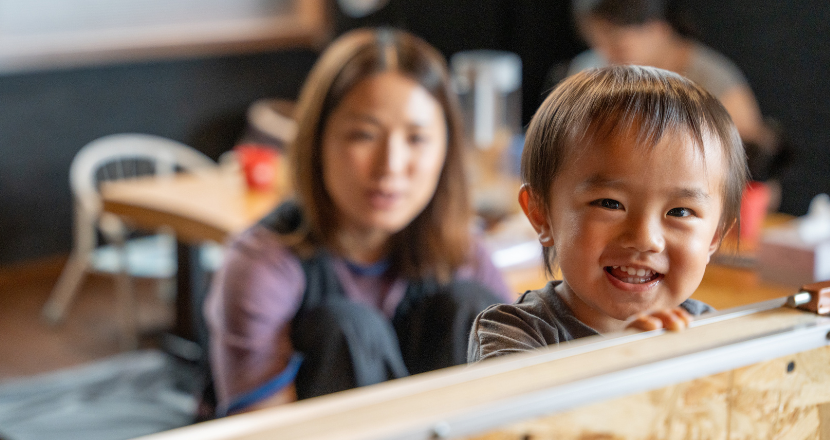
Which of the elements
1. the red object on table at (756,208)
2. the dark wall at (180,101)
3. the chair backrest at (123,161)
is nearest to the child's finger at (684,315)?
the red object on table at (756,208)

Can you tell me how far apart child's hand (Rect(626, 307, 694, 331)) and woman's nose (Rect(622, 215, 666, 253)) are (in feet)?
0.13

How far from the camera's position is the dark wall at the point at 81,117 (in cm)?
285

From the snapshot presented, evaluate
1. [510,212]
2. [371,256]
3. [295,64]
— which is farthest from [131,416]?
[295,64]

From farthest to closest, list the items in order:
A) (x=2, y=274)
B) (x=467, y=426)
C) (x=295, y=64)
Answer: (x=295, y=64) → (x=2, y=274) → (x=467, y=426)

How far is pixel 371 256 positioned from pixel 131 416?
132 centimetres

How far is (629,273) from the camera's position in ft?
1.04

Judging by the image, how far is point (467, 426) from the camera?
31cm

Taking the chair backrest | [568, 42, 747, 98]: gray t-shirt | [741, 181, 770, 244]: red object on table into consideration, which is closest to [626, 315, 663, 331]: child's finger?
[568, 42, 747, 98]: gray t-shirt

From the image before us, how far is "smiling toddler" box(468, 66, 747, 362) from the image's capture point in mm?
312

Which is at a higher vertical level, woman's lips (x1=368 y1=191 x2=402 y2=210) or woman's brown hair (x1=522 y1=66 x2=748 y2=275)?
woman's brown hair (x1=522 y1=66 x2=748 y2=275)

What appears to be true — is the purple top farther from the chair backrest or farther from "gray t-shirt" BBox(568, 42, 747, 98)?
the chair backrest

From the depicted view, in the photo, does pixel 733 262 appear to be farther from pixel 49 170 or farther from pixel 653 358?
pixel 49 170

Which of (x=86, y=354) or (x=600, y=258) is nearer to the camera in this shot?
(x=600, y=258)

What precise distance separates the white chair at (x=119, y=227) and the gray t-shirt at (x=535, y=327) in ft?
6.65
